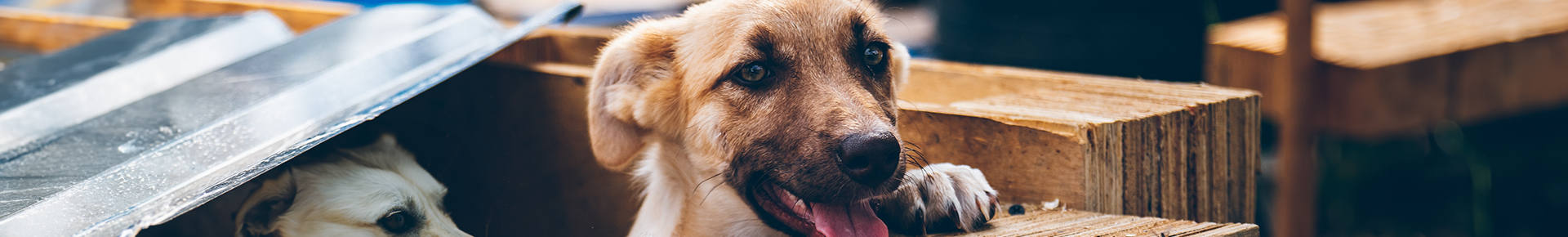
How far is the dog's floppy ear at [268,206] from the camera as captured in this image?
6.19 feet

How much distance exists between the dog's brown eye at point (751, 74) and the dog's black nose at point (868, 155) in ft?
0.69

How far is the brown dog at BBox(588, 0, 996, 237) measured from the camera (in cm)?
128

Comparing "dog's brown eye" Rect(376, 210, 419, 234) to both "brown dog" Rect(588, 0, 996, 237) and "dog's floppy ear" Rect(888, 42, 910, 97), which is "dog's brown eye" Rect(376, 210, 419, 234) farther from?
"dog's floppy ear" Rect(888, 42, 910, 97)

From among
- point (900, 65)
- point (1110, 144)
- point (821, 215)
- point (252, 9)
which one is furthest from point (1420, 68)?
point (252, 9)

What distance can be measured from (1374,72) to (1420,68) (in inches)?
8.9

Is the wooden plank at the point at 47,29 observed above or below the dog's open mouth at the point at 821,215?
above

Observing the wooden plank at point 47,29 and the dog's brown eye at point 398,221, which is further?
the wooden plank at point 47,29

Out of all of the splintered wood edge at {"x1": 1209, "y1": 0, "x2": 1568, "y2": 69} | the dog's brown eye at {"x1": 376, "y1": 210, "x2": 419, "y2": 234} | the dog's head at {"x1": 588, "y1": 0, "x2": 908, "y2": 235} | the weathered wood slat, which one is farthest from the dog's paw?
the weathered wood slat

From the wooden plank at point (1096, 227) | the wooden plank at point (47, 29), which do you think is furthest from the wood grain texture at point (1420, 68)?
the wooden plank at point (47, 29)

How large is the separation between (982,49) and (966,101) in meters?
1.71

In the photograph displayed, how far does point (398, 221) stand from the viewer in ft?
5.94

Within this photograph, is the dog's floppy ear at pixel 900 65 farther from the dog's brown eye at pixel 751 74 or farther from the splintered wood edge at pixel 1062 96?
the dog's brown eye at pixel 751 74

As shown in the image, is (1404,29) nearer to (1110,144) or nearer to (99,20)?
(1110,144)

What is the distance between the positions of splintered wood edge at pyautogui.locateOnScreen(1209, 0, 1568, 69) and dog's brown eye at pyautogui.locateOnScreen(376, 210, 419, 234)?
7.52ft
